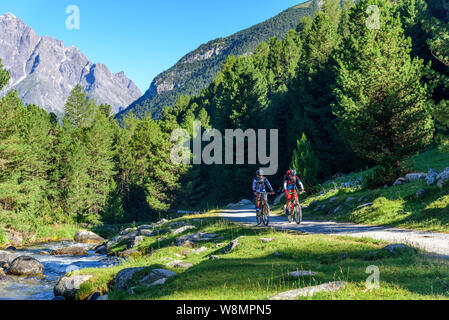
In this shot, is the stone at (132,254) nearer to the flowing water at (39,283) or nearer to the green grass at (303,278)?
the flowing water at (39,283)

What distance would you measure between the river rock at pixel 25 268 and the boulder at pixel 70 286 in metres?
6.80

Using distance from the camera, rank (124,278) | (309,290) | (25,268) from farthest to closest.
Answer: (25,268) → (124,278) → (309,290)

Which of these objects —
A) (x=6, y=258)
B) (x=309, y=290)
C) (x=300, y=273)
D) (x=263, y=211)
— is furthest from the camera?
(x=6, y=258)

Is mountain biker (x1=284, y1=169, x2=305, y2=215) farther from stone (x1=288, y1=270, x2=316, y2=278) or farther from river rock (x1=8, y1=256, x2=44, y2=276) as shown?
river rock (x1=8, y1=256, x2=44, y2=276)

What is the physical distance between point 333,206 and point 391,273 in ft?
48.0

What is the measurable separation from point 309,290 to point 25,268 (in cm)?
1810

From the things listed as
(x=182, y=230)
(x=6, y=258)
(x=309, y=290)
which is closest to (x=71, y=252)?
(x=6, y=258)

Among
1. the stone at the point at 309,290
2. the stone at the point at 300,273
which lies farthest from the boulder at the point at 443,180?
the stone at the point at 309,290

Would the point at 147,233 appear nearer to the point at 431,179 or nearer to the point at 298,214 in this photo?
the point at 298,214

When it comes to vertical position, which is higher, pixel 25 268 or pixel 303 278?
pixel 303 278

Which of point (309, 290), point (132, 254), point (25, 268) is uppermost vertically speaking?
point (309, 290)

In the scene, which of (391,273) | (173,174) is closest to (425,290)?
(391,273)

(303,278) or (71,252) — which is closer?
(303,278)

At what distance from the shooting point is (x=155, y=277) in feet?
31.9
